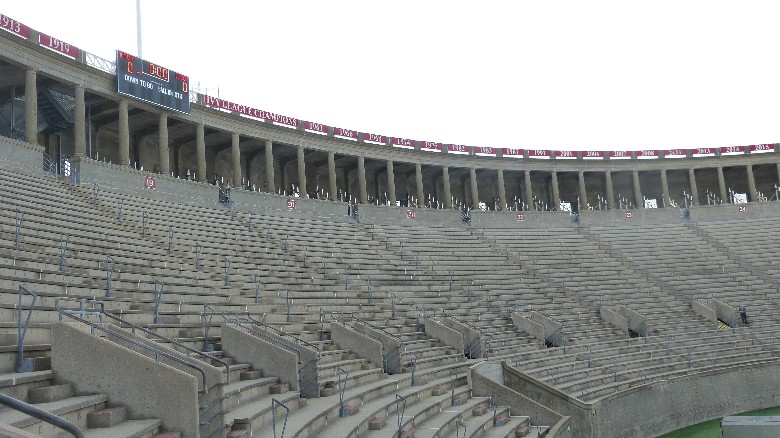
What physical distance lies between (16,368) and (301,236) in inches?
799

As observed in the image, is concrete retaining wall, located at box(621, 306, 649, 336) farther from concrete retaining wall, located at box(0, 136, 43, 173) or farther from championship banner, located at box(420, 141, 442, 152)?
concrete retaining wall, located at box(0, 136, 43, 173)

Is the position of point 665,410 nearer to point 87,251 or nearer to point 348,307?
point 348,307

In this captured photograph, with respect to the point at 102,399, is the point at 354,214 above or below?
above

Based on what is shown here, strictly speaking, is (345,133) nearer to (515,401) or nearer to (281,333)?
(515,401)

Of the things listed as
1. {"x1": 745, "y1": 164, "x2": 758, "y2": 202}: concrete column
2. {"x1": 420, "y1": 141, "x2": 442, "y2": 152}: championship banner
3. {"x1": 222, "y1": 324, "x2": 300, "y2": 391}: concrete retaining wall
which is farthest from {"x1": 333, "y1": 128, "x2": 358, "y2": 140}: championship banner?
{"x1": 222, "y1": 324, "x2": 300, "y2": 391}: concrete retaining wall

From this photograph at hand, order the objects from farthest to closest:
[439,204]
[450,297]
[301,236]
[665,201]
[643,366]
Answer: [439,204], [665,201], [301,236], [450,297], [643,366]

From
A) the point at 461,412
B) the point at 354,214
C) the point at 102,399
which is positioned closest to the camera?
the point at 102,399

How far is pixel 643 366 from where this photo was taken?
21734 mm

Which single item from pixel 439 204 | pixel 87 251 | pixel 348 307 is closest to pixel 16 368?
pixel 87 251

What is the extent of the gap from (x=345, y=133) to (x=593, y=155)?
60.5 ft

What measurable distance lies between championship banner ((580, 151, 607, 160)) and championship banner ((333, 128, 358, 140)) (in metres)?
17.1

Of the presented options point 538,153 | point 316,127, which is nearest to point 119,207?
point 316,127

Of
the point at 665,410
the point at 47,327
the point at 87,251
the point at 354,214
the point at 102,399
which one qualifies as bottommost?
the point at 665,410

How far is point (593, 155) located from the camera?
152 ft
